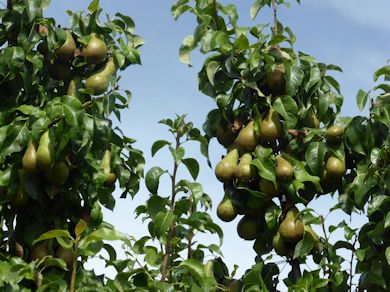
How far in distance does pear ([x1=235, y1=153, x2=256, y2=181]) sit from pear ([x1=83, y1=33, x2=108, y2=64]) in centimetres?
103

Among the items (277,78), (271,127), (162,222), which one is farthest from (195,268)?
(277,78)

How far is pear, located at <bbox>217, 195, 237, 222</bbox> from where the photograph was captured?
4023mm

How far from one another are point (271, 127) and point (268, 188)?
347mm

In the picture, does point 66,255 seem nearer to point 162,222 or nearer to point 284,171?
point 162,222

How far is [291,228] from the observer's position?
12.7 ft

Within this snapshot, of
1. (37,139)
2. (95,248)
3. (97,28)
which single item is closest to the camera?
(95,248)

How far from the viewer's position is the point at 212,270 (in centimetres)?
412

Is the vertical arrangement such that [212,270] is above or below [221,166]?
below

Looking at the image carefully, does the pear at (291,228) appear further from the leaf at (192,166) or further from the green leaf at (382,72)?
the green leaf at (382,72)

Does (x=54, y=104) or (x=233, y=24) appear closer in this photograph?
(x=54, y=104)

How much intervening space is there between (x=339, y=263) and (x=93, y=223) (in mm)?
1380

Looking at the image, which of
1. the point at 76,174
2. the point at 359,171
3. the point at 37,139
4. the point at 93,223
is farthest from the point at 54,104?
the point at 359,171

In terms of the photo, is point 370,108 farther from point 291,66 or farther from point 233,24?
point 233,24

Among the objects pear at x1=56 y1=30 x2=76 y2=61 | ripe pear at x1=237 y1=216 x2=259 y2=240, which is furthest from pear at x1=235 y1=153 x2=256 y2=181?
pear at x1=56 y1=30 x2=76 y2=61
